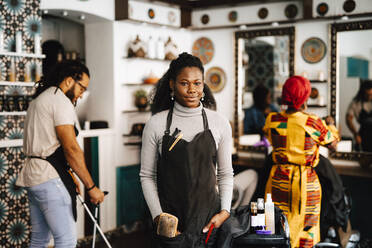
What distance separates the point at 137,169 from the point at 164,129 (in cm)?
359

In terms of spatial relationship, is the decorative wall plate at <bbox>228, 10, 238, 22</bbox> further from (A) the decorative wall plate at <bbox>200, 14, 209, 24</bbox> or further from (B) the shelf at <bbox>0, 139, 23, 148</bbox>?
(B) the shelf at <bbox>0, 139, 23, 148</bbox>

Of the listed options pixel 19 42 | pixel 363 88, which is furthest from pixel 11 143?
pixel 363 88

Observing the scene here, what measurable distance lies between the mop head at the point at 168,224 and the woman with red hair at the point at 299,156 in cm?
152

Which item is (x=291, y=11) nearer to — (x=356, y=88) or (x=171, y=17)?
(x=356, y=88)

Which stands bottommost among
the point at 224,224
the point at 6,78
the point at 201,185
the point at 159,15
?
the point at 224,224

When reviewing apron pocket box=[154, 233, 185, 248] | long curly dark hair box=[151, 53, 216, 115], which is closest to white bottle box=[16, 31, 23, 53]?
long curly dark hair box=[151, 53, 216, 115]

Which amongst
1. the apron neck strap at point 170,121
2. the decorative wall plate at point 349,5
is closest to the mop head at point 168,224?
the apron neck strap at point 170,121

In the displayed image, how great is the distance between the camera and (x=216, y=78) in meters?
5.98

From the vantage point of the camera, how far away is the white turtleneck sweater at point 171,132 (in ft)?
6.79

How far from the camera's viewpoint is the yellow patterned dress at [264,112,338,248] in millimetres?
3215

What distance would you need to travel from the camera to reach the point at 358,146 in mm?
4895

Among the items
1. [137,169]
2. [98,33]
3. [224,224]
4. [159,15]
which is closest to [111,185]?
[137,169]

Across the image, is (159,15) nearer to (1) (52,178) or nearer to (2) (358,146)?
(2) (358,146)

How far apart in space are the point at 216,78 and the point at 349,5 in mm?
1869
